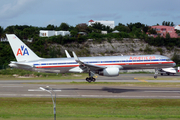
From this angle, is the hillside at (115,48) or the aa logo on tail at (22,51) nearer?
the aa logo on tail at (22,51)

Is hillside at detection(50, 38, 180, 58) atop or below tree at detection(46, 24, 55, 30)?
below

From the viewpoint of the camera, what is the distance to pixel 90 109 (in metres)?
20.4

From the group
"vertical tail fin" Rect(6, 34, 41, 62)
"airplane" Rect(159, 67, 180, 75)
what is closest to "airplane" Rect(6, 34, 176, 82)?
"vertical tail fin" Rect(6, 34, 41, 62)

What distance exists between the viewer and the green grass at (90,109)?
17797 millimetres

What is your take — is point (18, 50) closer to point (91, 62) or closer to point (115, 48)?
point (91, 62)

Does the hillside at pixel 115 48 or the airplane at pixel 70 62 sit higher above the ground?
the hillside at pixel 115 48

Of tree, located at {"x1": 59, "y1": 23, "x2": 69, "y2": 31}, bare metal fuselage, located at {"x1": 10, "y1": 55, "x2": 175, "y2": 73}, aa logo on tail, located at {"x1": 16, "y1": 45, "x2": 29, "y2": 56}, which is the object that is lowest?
bare metal fuselage, located at {"x1": 10, "y1": 55, "x2": 175, "y2": 73}

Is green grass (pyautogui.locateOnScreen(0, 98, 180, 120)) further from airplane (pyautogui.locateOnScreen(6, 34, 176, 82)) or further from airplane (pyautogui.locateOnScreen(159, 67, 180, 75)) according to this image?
airplane (pyautogui.locateOnScreen(159, 67, 180, 75))

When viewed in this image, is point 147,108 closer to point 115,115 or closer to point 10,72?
point 115,115

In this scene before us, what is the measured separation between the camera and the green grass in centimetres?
1780

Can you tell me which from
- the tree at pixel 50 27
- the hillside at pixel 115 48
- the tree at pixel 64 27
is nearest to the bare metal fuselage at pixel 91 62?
the hillside at pixel 115 48

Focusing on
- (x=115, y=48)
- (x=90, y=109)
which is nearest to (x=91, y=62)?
(x=90, y=109)

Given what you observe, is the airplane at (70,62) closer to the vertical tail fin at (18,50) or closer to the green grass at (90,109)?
the vertical tail fin at (18,50)

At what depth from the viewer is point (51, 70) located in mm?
35688
